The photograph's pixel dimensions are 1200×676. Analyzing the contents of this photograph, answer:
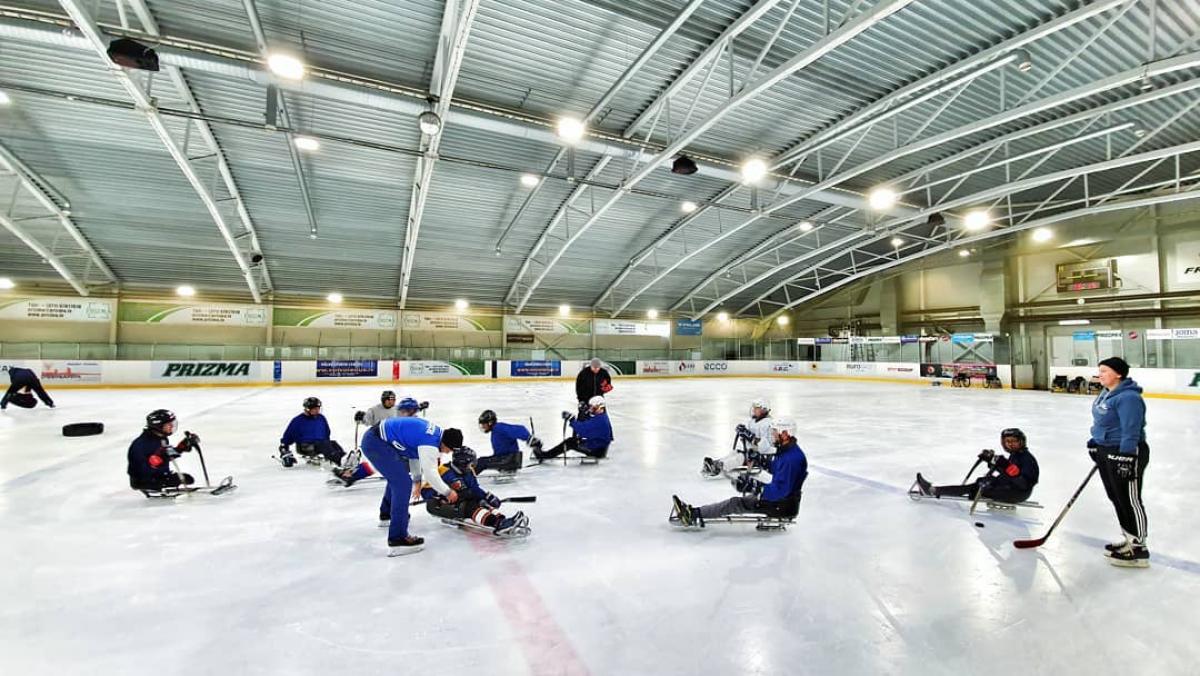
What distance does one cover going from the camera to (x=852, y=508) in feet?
17.4

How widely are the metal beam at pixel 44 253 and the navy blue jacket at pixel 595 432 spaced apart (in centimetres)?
2297

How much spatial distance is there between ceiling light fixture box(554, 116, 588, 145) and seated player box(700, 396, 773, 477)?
357 inches

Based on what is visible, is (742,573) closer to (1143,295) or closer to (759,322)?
(1143,295)

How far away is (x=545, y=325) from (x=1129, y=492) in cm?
2885

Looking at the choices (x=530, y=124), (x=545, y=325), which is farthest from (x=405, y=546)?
(x=545, y=325)

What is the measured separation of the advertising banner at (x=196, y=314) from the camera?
23.8 m

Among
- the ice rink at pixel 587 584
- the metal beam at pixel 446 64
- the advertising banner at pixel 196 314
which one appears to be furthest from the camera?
the advertising banner at pixel 196 314

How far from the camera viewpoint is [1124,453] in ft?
12.2

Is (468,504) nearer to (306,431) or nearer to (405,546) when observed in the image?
→ (405,546)

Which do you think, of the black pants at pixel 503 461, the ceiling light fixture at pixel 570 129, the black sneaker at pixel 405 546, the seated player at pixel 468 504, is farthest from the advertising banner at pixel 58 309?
the black sneaker at pixel 405 546

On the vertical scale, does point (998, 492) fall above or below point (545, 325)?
below

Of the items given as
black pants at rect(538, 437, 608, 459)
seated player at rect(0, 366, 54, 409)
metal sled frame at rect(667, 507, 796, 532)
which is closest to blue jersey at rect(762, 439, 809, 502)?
metal sled frame at rect(667, 507, 796, 532)

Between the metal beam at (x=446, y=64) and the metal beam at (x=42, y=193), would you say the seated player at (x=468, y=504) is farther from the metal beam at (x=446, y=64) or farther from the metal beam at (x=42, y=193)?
the metal beam at (x=42, y=193)

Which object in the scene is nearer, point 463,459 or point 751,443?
point 463,459
